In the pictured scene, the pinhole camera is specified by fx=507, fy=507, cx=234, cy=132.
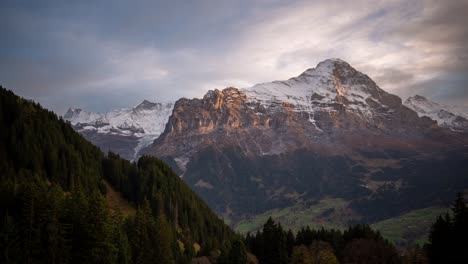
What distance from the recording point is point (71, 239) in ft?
347

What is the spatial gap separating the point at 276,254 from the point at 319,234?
166ft

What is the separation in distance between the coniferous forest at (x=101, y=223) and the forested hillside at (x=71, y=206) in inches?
8.6

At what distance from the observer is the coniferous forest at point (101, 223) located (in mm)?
103625

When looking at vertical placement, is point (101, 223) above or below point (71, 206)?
below

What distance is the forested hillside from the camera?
103125mm

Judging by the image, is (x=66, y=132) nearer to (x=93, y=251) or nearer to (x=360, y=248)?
(x=93, y=251)

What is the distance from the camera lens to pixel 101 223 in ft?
351

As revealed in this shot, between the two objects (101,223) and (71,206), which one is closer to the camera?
(101,223)

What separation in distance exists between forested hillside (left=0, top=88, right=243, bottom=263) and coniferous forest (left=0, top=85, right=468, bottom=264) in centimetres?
22

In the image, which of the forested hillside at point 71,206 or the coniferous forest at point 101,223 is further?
the coniferous forest at point 101,223

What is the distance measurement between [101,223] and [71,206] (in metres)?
8.32

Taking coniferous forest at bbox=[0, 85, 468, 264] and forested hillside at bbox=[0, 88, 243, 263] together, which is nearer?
forested hillside at bbox=[0, 88, 243, 263]

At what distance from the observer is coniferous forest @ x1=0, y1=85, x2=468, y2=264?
104 meters

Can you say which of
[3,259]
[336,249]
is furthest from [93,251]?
[336,249]
